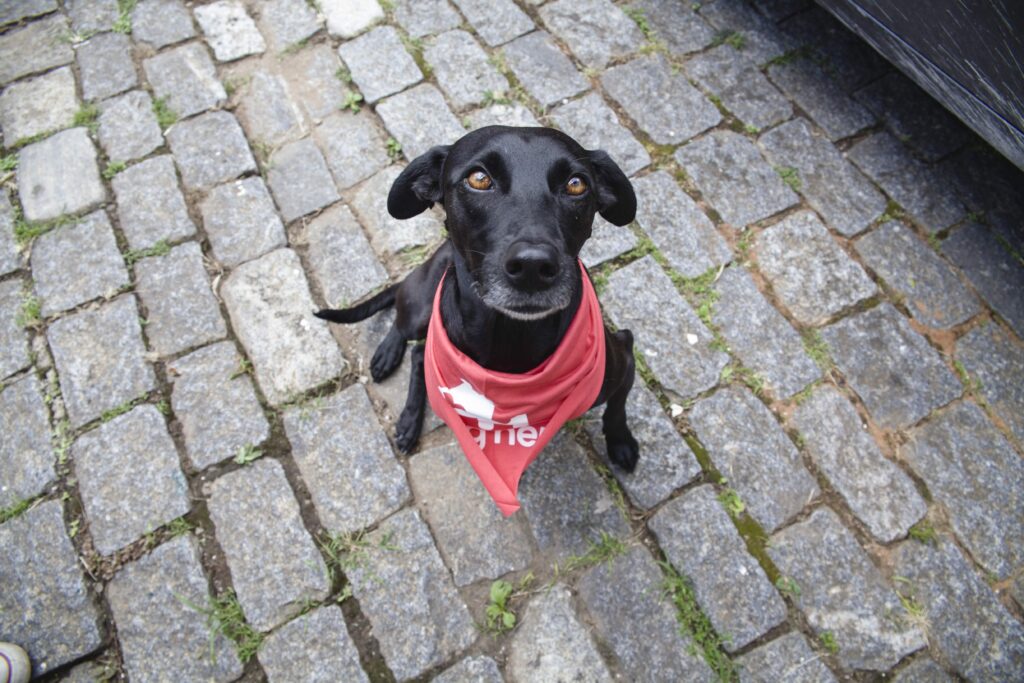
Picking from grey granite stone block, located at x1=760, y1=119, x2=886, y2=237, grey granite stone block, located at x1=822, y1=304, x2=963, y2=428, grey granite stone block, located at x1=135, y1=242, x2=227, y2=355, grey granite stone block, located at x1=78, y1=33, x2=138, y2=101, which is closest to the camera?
grey granite stone block, located at x1=822, y1=304, x2=963, y2=428

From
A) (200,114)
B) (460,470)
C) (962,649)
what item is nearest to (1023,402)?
(962,649)

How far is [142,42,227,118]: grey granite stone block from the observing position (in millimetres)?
3623

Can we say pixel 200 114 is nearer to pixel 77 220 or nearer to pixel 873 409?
pixel 77 220

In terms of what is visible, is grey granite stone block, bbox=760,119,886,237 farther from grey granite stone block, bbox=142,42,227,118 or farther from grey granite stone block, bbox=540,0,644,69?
grey granite stone block, bbox=142,42,227,118

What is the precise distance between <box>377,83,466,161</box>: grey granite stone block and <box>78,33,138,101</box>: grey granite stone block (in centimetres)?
151

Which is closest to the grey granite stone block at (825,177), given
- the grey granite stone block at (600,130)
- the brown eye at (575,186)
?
the grey granite stone block at (600,130)

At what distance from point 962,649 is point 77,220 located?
430cm

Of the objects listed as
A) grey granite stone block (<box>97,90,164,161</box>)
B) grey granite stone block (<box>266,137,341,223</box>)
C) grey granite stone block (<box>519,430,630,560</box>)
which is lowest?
grey granite stone block (<box>519,430,630,560</box>)

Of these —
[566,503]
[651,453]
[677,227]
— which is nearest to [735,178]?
[677,227]

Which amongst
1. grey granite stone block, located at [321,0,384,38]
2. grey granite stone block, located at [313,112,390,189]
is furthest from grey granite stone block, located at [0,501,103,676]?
grey granite stone block, located at [321,0,384,38]

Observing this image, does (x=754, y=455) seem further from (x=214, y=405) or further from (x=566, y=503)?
(x=214, y=405)

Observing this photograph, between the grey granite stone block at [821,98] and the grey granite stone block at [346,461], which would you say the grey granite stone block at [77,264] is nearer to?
the grey granite stone block at [346,461]

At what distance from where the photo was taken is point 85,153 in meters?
3.46

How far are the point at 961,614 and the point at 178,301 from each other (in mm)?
3521
